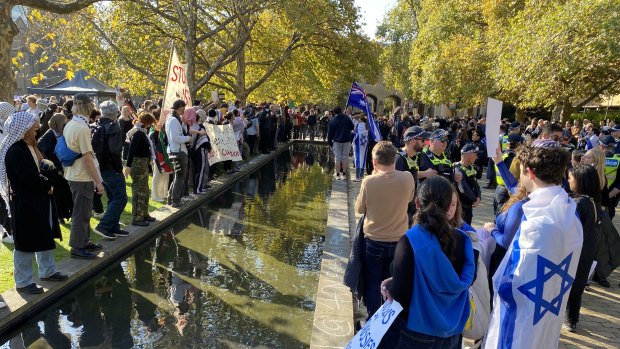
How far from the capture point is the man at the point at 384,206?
4207 mm

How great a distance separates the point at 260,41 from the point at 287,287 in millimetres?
19052

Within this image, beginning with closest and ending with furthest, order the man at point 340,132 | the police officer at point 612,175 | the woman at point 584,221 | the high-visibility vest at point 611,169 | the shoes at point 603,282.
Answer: the woman at point 584,221
the shoes at point 603,282
the police officer at point 612,175
the high-visibility vest at point 611,169
the man at point 340,132

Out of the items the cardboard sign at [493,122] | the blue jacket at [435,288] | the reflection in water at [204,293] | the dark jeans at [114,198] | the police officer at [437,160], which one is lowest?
the reflection in water at [204,293]

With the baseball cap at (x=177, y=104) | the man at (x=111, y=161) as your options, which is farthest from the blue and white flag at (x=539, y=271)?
the baseball cap at (x=177, y=104)

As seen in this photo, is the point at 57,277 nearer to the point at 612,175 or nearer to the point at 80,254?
the point at 80,254

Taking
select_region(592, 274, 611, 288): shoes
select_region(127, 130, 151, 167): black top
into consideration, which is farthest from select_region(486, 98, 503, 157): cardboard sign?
select_region(127, 130, 151, 167): black top

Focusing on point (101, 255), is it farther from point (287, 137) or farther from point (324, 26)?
point (287, 137)

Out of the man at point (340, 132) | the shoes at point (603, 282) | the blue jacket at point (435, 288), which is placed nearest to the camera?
the blue jacket at point (435, 288)

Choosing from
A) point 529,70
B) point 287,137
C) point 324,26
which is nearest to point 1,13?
point 529,70

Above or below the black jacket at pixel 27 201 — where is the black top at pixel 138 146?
above

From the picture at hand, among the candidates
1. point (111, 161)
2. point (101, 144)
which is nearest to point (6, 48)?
point (101, 144)

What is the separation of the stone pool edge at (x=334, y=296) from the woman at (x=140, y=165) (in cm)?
297

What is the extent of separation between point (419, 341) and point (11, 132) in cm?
423

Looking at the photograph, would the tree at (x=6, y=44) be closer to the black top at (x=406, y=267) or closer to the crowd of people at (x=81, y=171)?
the crowd of people at (x=81, y=171)
